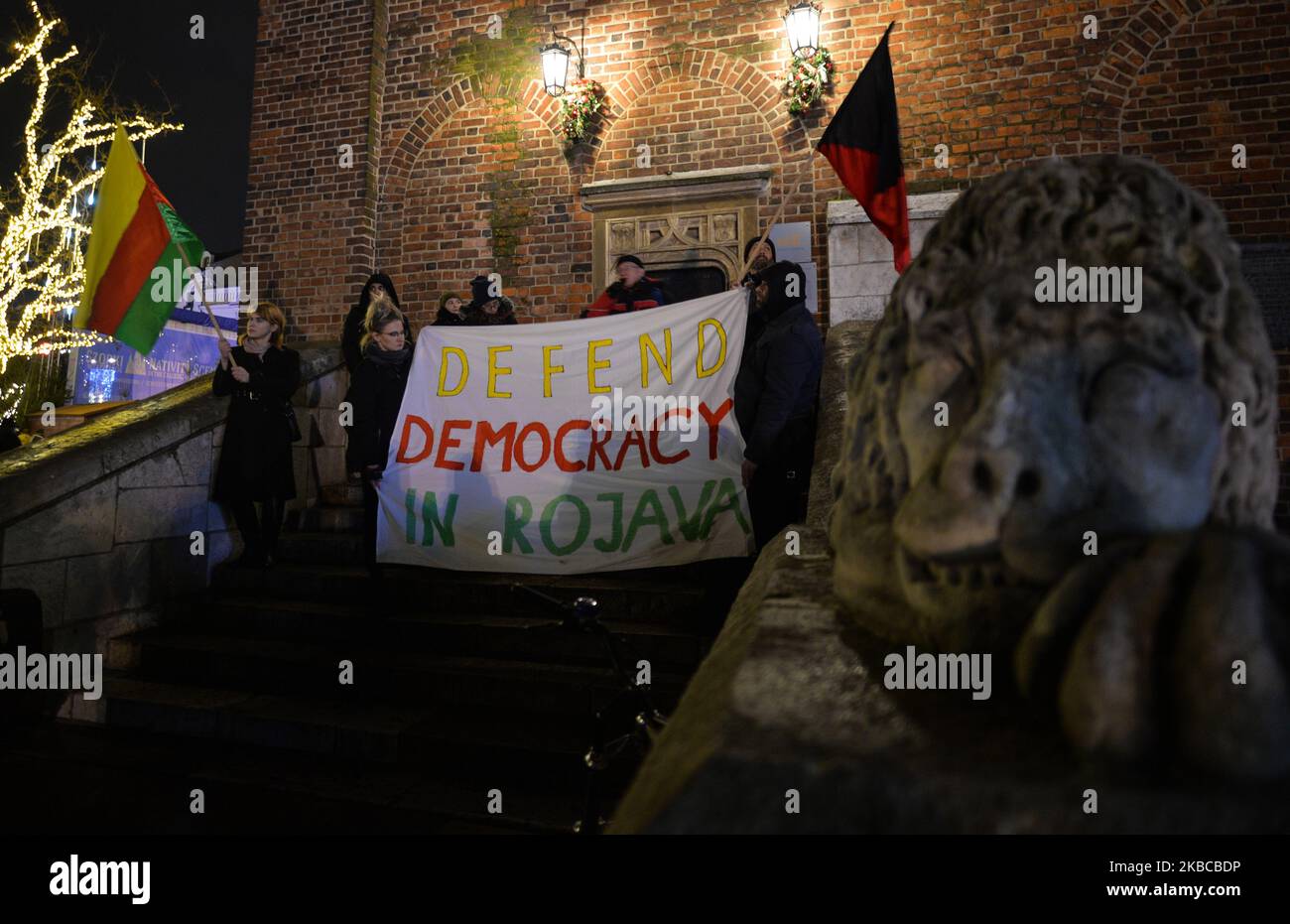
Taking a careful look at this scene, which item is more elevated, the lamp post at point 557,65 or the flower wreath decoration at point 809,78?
the lamp post at point 557,65

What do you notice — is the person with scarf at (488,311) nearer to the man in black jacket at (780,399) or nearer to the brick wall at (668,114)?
the brick wall at (668,114)

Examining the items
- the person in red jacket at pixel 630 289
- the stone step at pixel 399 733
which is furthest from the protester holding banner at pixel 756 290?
the stone step at pixel 399 733

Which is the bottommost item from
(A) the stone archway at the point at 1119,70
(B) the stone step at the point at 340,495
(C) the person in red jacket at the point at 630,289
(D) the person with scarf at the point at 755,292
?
(B) the stone step at the point at 340,495

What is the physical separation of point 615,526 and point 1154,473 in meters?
3.24

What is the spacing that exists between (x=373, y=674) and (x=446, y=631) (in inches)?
15.8

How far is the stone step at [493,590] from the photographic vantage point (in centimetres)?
374

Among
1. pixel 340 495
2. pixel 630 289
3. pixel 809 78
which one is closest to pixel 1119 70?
pixel 809 78

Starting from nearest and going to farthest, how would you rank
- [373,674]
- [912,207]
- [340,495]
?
[373,674] → [340,495] → [912,207]

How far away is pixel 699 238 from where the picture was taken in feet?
24.0

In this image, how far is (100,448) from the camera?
13.7 feet

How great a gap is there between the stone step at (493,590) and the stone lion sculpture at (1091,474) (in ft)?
7.84

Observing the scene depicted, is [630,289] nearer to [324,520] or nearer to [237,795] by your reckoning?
[324,520]

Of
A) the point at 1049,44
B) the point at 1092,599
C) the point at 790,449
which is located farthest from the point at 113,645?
the point at 1049,44

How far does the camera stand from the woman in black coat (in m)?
4.62
